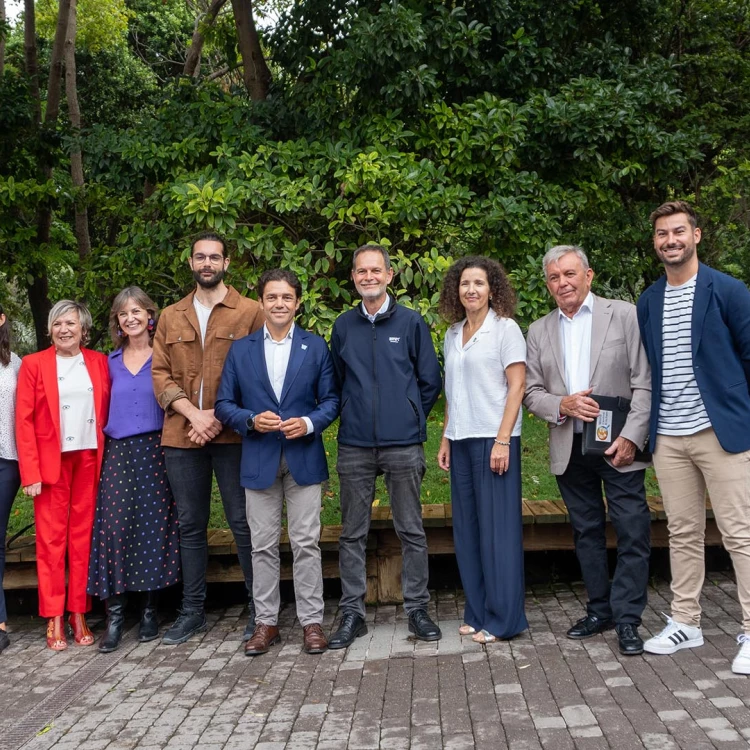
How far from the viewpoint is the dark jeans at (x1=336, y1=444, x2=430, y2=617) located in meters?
5.47

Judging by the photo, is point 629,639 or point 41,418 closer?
point 629,639

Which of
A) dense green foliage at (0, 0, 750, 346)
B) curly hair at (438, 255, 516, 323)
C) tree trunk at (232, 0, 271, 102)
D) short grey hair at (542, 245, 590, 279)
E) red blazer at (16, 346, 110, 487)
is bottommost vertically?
red blazer at (16, 346, 110, 487)

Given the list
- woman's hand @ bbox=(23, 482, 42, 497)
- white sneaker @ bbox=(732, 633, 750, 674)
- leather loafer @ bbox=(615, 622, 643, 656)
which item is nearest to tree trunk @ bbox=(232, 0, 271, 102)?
woman's hand @ bbox=(23, 482, 42, 497)

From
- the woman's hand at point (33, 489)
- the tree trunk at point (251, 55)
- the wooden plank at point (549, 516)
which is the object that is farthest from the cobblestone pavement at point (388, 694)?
the tree trunk at point (251, 55)

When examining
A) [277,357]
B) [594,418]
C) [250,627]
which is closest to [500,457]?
[594,418]

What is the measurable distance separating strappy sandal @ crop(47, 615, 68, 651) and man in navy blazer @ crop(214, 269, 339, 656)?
123 centimetres

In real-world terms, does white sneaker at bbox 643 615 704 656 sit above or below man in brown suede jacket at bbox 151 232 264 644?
below

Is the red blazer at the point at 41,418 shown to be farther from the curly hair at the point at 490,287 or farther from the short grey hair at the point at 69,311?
the curly hair at the point at 490,287

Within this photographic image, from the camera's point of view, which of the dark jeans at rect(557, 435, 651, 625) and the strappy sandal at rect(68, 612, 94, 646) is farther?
the strappy sandal at rect(68, 612, 94, 646)

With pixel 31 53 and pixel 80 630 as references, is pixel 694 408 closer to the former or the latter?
pixel 80 630

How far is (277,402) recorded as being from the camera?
5488 millimetres

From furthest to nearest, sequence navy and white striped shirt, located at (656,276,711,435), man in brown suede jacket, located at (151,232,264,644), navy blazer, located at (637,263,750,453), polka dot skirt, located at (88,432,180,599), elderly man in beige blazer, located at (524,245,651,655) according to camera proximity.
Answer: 1. polka dot skirt, located at (88,432,180,599)
2. man in brown suede jacket, located at (151,232,264,644)
3. elderly man in beige blazer, located at (524,245,651,655)
4. navy and white striped shirt, located at (656,276,711,435)
5. navy blazer, located at (637,263,750,453)

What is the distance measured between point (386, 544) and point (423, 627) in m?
0.90

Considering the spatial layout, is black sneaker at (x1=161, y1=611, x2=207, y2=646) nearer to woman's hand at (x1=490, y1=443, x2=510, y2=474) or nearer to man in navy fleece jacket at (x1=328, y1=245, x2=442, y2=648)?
man in navy fleece jacket at (x1=328, y1=245, x2=442, y2=648)
